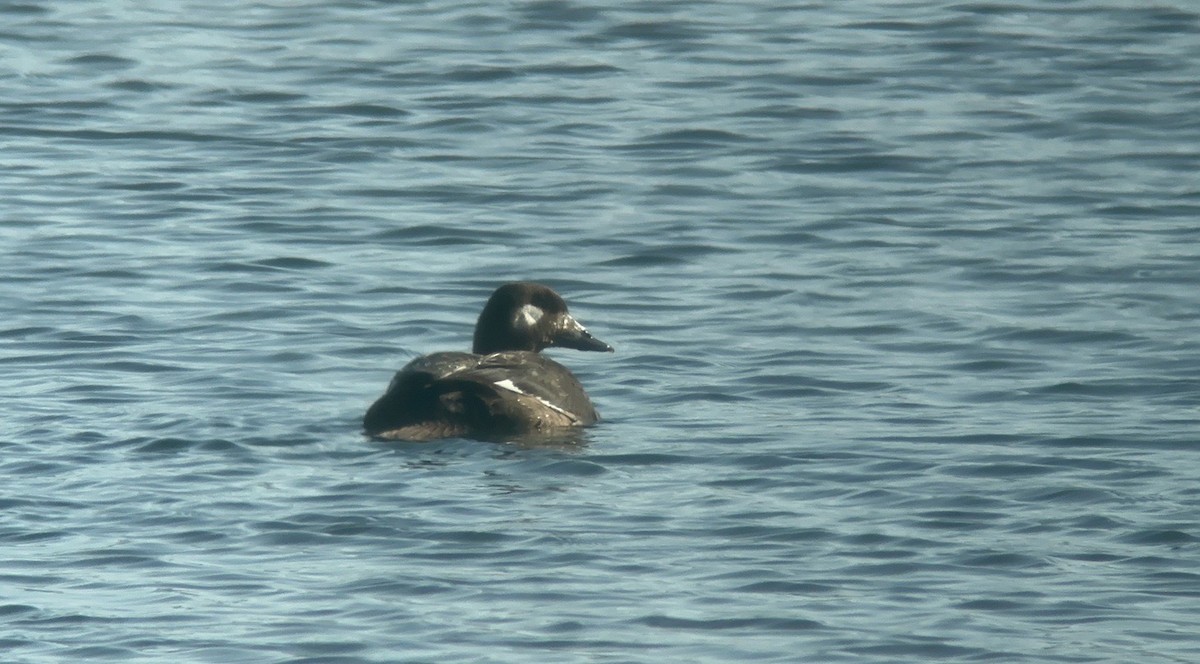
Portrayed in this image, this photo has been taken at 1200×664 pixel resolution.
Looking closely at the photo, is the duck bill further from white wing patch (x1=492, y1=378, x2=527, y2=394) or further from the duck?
white wing patch (x1=492, y1=378, x2=527, y2=394)

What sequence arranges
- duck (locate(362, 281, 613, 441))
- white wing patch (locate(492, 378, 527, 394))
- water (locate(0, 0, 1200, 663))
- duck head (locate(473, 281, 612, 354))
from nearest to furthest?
water (locate(0, 0, 1200, 663)) → duck (locate(362, 281, 613, 441)) → white wing patch (locate(492, 378, 527, 394)) → duck head (locate(473, 281, 612, 354))

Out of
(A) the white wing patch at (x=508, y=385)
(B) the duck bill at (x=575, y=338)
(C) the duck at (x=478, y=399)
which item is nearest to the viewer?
(C) the duck at (x=478, y=399)

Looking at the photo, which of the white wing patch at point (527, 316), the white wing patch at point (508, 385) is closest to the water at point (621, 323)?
the white wing patch at point (508, 385)

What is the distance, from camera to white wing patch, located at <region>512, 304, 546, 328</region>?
457 inches

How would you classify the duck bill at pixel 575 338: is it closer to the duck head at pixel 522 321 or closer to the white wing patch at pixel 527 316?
the duck head at pixel 522 321

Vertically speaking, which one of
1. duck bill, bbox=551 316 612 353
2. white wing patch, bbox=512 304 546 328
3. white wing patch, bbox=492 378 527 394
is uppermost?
white wing patch, bbox=512 304 546 328

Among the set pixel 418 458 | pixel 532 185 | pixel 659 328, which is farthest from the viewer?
pixel 532 185

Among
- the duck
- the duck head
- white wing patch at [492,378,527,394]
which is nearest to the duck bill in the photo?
the duck head

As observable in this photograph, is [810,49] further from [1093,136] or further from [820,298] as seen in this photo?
[820,298]

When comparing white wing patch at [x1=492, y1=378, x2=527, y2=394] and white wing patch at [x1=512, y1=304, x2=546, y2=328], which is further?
white wing patch at [x1=512, y1=304, x2=546, y2=328]

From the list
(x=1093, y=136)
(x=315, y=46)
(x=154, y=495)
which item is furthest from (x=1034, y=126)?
(x=154, y=495)

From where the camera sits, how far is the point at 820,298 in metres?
13.5

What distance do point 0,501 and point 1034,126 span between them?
10.2m

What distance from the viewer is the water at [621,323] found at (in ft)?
26.2
